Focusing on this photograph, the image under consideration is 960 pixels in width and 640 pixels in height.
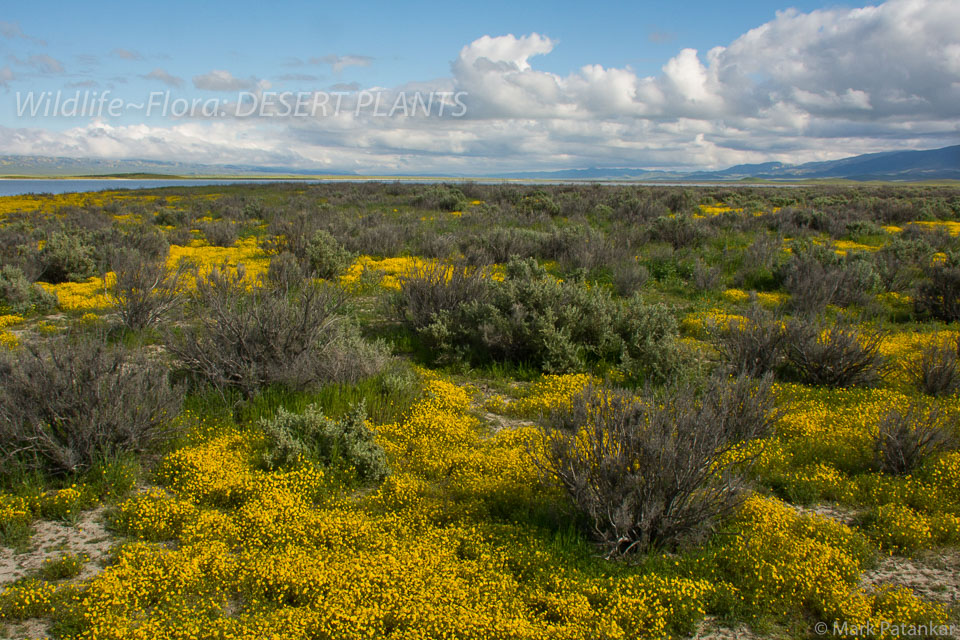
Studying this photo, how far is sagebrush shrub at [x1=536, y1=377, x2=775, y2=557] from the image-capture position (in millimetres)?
3551

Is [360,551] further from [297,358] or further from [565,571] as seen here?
[297,358]

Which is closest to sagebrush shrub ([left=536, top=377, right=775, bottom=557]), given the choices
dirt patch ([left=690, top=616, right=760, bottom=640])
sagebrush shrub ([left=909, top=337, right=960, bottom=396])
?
dirt patch ([left=690, top=616, right=760, bottom=640])

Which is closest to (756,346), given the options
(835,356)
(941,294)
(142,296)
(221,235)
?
(835,356)

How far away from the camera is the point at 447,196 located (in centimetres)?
2777

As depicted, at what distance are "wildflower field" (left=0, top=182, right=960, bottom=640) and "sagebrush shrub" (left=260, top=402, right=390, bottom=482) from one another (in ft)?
0.10

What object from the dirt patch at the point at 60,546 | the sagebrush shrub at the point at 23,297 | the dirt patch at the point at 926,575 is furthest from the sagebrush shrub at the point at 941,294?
the sagebrush shrub at the point at 23,297

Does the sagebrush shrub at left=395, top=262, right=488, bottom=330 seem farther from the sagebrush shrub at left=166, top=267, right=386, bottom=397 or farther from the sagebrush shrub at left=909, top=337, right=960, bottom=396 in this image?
the sagebrush shrub at left=909, top=337, right=960, bottom=396

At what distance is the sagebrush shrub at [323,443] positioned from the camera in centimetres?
464

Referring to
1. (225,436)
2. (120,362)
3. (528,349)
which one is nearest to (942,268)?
(528,349)

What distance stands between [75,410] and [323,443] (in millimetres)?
2086

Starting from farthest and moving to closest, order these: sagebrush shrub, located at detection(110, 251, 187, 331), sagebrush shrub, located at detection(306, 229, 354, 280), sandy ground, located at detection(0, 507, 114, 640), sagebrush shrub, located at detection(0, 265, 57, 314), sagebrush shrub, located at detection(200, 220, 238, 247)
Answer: sagebrush shrub, located at detection(200, 220, 238, 247) → sagebrush shrub, located at detection(306, 229, 354, 280) → sagebrush shrub, located at detection(0, 265, 57, 314) → sagebrush shrub, located at detection(110, 251, 187, 331) → sandy ground, located at detection(0, 507, 114, 640)

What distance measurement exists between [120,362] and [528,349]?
15.5 feet

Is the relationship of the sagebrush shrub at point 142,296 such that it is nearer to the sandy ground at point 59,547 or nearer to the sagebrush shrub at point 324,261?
the sagebrush shrub at point 324,261

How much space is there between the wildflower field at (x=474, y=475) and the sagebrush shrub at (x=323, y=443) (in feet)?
0.10
